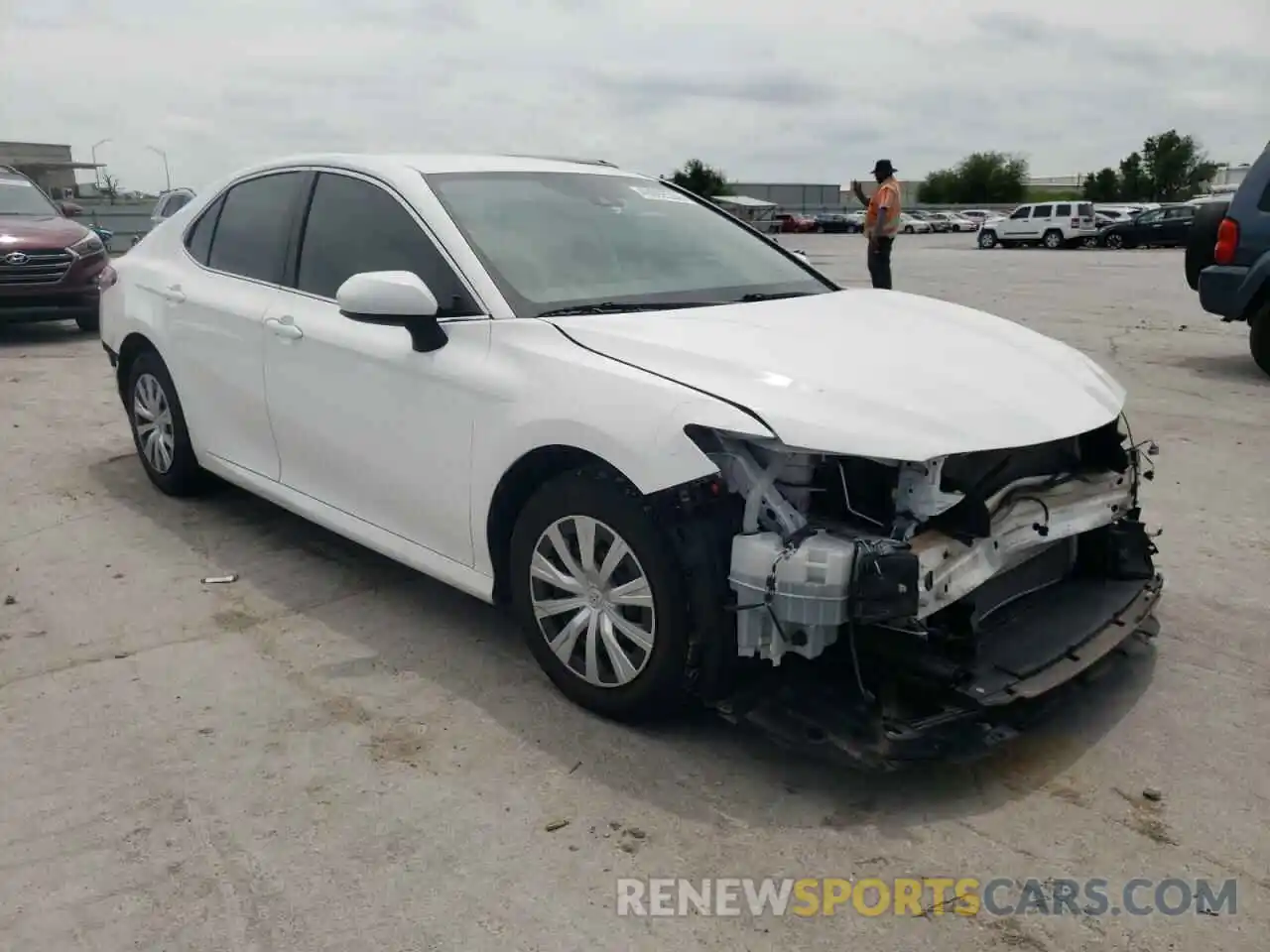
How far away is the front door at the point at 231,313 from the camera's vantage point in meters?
4.60

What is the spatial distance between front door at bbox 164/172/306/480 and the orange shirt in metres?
8.62

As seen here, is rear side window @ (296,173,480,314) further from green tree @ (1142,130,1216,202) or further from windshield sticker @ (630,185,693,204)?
green tree @ (1142,130,1216,202)

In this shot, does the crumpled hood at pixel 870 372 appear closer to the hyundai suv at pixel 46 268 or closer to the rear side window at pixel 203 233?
the rear side window at pixel 203 233

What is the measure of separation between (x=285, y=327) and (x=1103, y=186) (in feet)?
297

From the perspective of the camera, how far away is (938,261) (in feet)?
92.8

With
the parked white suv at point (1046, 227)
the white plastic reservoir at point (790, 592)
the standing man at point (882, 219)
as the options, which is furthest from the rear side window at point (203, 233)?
the parked white suv at point (1046, 227)

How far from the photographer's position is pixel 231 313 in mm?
4711

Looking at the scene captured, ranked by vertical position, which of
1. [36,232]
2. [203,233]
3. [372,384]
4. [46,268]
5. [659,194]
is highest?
[659,194]

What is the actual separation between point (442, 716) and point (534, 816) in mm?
646

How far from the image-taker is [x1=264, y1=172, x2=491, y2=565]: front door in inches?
143

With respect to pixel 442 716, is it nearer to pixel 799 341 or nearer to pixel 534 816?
pixel 534 816

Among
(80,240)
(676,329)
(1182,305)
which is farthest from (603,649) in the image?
(1182,305)

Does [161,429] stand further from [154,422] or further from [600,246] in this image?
[600,246]

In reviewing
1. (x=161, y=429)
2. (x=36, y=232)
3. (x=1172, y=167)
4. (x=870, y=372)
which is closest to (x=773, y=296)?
(x=870, y=372)
